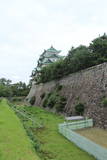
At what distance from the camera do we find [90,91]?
1673cm

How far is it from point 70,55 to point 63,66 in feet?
6.54

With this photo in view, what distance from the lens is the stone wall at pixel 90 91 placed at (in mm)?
14266

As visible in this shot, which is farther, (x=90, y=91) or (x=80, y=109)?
(x=90, y=91)

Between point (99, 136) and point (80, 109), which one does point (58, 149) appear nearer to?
point (99, 136)

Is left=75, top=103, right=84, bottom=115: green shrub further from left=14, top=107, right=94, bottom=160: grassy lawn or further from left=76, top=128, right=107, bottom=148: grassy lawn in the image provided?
left=14, top=107, right=94, bottom=160: grassy lawn

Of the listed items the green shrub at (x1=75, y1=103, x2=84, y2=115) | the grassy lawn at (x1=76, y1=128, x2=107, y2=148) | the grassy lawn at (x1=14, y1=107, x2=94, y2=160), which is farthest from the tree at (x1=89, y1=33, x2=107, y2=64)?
the grassy lawn at (x1=14, y1=107, x2=94, y2=160)

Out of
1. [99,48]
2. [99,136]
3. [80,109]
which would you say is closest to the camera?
[99,136]

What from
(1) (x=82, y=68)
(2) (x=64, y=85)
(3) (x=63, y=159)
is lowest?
(3) (x=63, y=159)

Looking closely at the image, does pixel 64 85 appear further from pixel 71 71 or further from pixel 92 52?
pixel 92 52

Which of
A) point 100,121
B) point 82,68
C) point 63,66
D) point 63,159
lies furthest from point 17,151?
point 63,66

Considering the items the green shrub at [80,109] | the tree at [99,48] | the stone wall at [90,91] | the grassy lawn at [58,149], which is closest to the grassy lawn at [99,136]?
the stone wall at [90,91]

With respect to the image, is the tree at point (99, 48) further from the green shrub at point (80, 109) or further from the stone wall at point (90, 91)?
the green shrub at point (80, 109)

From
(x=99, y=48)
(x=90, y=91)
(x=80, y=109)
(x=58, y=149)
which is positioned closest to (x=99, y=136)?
(x=58, y=149)

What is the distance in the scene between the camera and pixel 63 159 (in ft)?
24.7
